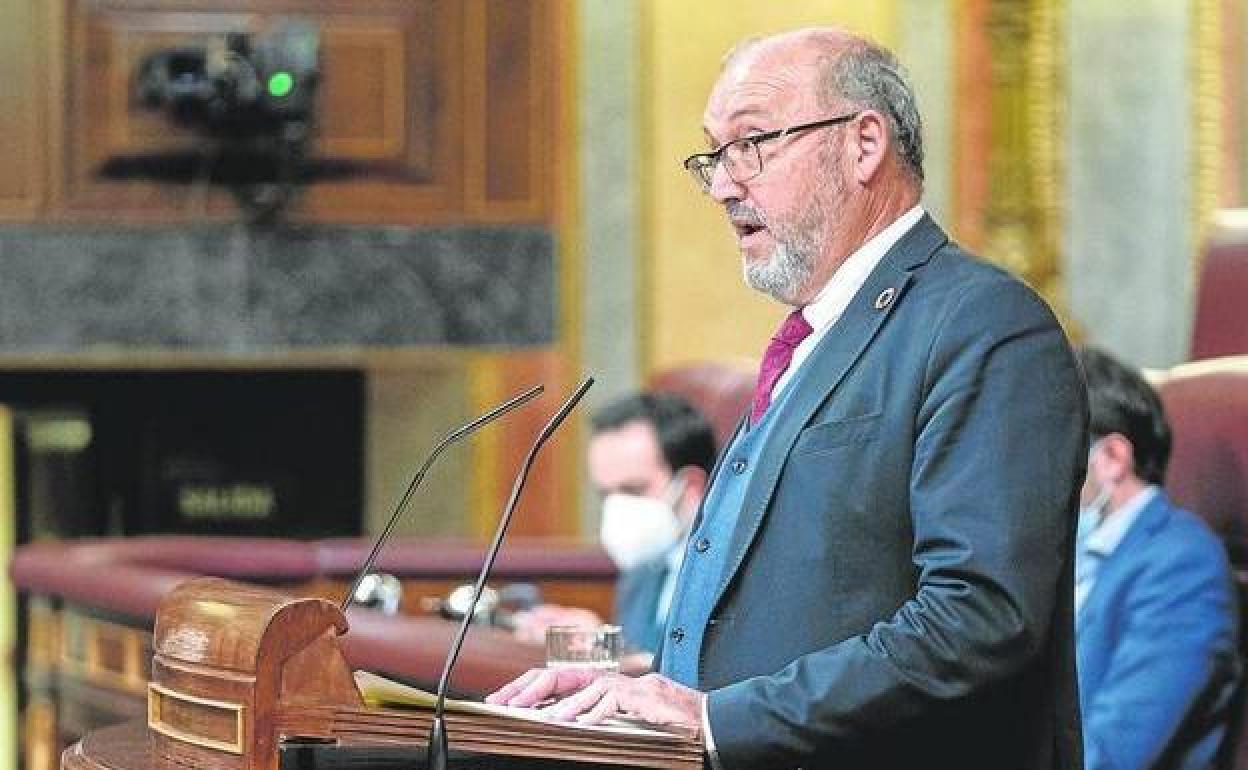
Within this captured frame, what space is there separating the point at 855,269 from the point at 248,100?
5.28 meters

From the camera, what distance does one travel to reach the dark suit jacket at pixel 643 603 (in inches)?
178

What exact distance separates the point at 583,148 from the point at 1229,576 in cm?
450

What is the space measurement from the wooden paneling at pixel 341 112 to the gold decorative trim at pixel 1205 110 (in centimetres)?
184

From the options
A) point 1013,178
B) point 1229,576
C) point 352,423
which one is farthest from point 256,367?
point 1229,576

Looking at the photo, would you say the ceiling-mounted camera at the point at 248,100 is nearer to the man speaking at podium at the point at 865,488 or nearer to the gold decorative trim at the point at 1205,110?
the gold decorative trim at the point at 1205,110

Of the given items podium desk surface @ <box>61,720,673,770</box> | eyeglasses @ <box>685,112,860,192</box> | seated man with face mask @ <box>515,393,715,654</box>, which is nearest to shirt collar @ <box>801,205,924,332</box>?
eyeglasses @ <box>685,112,860,192</box>

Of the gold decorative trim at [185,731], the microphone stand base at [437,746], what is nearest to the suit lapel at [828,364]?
the microphone stand base at [437,746]

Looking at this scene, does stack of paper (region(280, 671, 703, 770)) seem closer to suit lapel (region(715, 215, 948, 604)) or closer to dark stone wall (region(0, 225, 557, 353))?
suit lapel (region(715, 215, 948, 604))

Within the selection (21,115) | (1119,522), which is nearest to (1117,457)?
(1119,522)

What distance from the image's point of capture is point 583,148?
766 centimetres

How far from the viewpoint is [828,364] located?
231 centimetres

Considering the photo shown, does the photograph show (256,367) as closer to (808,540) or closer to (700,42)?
(700,42)

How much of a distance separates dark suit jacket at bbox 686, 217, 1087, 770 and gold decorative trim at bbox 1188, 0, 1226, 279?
5.11 meters

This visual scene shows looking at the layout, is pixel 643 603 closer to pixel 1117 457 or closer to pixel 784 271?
pixel 1117 457
